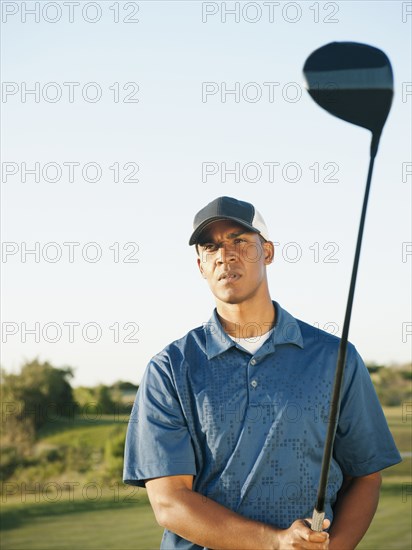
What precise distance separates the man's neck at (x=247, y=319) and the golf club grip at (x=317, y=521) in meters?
0.59

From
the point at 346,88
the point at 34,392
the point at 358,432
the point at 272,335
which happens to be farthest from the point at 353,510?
the point at 34,392

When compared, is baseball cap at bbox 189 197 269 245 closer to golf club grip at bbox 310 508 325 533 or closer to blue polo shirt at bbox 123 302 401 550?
blue polo shirt at bbox 123 302 401 550

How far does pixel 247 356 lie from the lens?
265 cm

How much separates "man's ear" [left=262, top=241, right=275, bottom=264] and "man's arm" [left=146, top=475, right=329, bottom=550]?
28.6 inches

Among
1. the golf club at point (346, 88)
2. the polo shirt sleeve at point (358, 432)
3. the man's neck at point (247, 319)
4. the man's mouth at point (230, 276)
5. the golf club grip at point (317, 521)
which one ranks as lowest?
the golf club grip at point (317, 521)

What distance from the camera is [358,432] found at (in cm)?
264

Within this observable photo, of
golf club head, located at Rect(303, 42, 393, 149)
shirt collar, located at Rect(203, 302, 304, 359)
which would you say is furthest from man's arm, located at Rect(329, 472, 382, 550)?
golf club head, located at Rect(303, 42, 393, 149)

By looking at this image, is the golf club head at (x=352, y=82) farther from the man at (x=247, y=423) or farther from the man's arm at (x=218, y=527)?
the man's arm at (x=218, y=527)

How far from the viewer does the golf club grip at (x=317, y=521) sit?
2298mm

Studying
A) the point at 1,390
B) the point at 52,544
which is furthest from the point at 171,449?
the point at 1,390

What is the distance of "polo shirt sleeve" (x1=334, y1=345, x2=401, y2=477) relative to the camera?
2637 mm

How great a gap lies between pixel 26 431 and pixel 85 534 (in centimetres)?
150

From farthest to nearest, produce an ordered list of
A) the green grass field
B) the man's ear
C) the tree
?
1. the tree
2. the green grass field
3. the man's ear

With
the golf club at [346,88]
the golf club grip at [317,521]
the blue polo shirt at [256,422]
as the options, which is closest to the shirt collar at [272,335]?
the blue polo shirt at [256,422]
